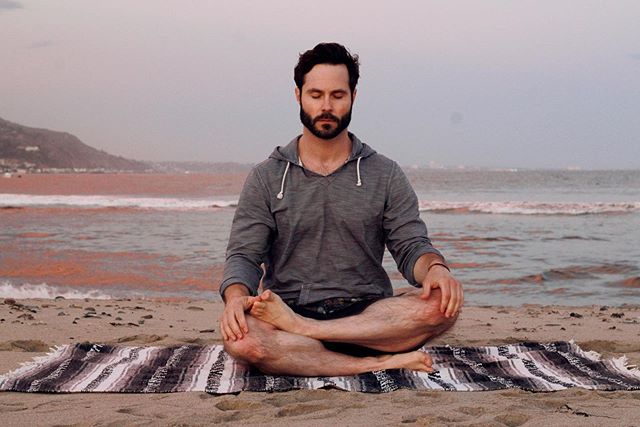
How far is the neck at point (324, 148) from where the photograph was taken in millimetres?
3887

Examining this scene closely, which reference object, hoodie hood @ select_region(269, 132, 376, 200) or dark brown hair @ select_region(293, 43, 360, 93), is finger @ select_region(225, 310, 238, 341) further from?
dark brown hair @ select_region(293, 43, 360, 93)

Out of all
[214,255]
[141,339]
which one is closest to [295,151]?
[141,339]

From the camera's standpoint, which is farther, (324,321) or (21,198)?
(21,198)

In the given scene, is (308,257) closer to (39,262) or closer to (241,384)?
(241,384)

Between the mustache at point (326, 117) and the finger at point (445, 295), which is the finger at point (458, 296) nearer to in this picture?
the finger at point (445, 295)

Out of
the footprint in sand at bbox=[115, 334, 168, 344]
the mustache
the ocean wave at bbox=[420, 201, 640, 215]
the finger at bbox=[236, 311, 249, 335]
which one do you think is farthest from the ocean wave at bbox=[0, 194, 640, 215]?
the finger at bbox=[236, 311, 249, 335]

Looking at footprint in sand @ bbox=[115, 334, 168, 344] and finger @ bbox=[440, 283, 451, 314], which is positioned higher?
finger @ bbox=[440, 283, 451, 314]

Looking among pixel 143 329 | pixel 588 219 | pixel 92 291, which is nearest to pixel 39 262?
pixel 92 291

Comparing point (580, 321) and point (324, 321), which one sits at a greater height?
point (324, 321)

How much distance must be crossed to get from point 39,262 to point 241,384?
8.03 m

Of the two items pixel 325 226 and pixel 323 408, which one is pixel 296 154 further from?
pixel 323 408

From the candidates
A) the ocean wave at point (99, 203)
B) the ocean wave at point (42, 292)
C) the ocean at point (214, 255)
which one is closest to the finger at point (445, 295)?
the ocean at point (214, 255)

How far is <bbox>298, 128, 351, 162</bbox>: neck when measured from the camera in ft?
12.8

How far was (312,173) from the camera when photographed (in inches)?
153
